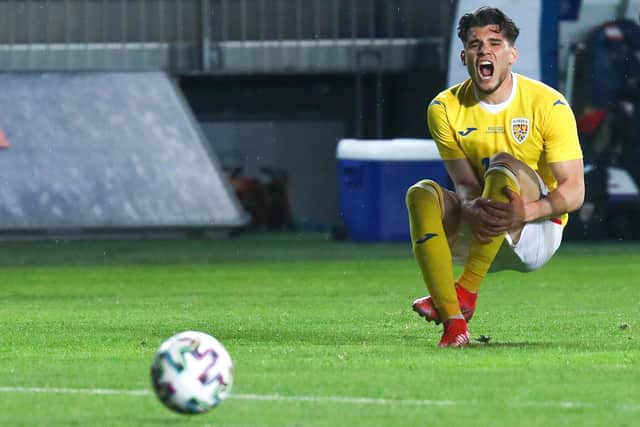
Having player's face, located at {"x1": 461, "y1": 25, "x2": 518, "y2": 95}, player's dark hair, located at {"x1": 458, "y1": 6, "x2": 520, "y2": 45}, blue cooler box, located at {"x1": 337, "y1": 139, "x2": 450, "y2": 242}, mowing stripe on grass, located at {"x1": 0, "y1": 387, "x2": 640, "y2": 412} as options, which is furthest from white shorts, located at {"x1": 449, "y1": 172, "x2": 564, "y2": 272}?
blue cooler box, located at {"x1": 337, "y1": 139, "x2": 450, "y2": 242}

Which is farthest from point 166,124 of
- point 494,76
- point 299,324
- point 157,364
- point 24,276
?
point 157,364

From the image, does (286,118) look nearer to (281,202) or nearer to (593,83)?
(281,202)

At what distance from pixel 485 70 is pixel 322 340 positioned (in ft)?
5.16

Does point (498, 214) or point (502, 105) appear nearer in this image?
point (498, 214)

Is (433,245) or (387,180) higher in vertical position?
(433,245)

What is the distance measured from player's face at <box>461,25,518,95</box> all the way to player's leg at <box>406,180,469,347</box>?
1.87 ft

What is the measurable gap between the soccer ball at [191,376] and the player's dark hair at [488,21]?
121 inches

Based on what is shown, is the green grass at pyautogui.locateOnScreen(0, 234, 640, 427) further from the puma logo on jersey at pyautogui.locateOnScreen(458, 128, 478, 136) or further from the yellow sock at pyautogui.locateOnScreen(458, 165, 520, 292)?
the puma logo on jersey at pyautogui.locateOnScreen(458, 128, 478, 136)

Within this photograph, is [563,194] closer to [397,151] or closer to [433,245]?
[433,245]

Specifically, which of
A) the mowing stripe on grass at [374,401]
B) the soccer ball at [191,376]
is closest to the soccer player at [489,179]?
the mowing stripe on grass at [374,401]

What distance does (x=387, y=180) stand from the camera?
20.5 meters

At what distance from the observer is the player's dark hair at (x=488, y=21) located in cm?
872

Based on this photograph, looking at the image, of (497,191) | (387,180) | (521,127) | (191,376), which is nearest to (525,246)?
(497,191)

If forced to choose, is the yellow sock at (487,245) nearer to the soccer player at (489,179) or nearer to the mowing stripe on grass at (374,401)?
the soccer player at (489,179)
